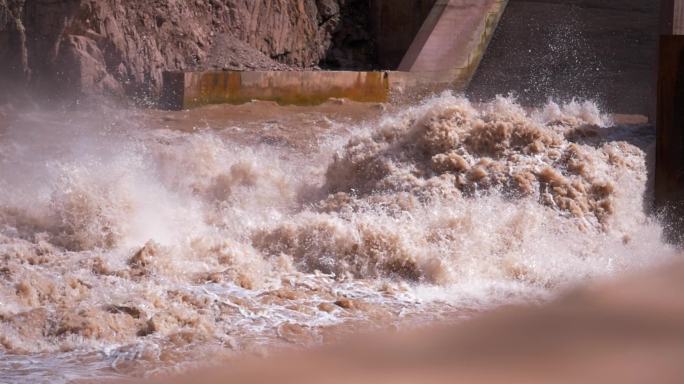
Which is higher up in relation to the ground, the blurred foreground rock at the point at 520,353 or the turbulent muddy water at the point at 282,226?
the turbulent muddy water at the point at 282,226

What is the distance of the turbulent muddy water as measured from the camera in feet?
18.4

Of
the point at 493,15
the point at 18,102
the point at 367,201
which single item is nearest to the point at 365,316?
the point at 367,201

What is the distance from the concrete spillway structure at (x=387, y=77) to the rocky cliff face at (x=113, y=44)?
507 millimetres

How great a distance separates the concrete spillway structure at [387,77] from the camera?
34.8 feet

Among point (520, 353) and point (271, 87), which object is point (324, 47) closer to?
point (271, 87)

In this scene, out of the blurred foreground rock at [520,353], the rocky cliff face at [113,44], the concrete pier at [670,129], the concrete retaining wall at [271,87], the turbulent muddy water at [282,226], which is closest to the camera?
the blurred foreground rock at [520,353]

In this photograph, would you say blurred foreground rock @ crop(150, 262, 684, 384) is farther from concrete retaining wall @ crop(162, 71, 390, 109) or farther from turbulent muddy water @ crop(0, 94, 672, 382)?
concrete retaining wall @ crop(162, 71, 390, 109)

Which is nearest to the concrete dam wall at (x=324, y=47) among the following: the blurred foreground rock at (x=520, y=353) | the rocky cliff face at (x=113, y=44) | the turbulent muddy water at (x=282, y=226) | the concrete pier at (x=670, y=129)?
the rocky cliff face at (x=113, y=44)

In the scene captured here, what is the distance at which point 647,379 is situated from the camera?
5121 mm

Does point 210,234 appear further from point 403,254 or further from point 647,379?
point 647,379

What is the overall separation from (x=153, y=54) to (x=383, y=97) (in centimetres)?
265

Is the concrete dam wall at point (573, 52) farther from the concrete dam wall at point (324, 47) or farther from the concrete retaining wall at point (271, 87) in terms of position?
the concrete retaining wall at point (271, 87)

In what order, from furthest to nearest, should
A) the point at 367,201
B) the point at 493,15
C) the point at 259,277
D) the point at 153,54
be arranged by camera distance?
1. the point at 493,15
2. the point at 153,54
3. the point at 367,201
4. the point at 259,277

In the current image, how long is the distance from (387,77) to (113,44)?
3.14 meters
